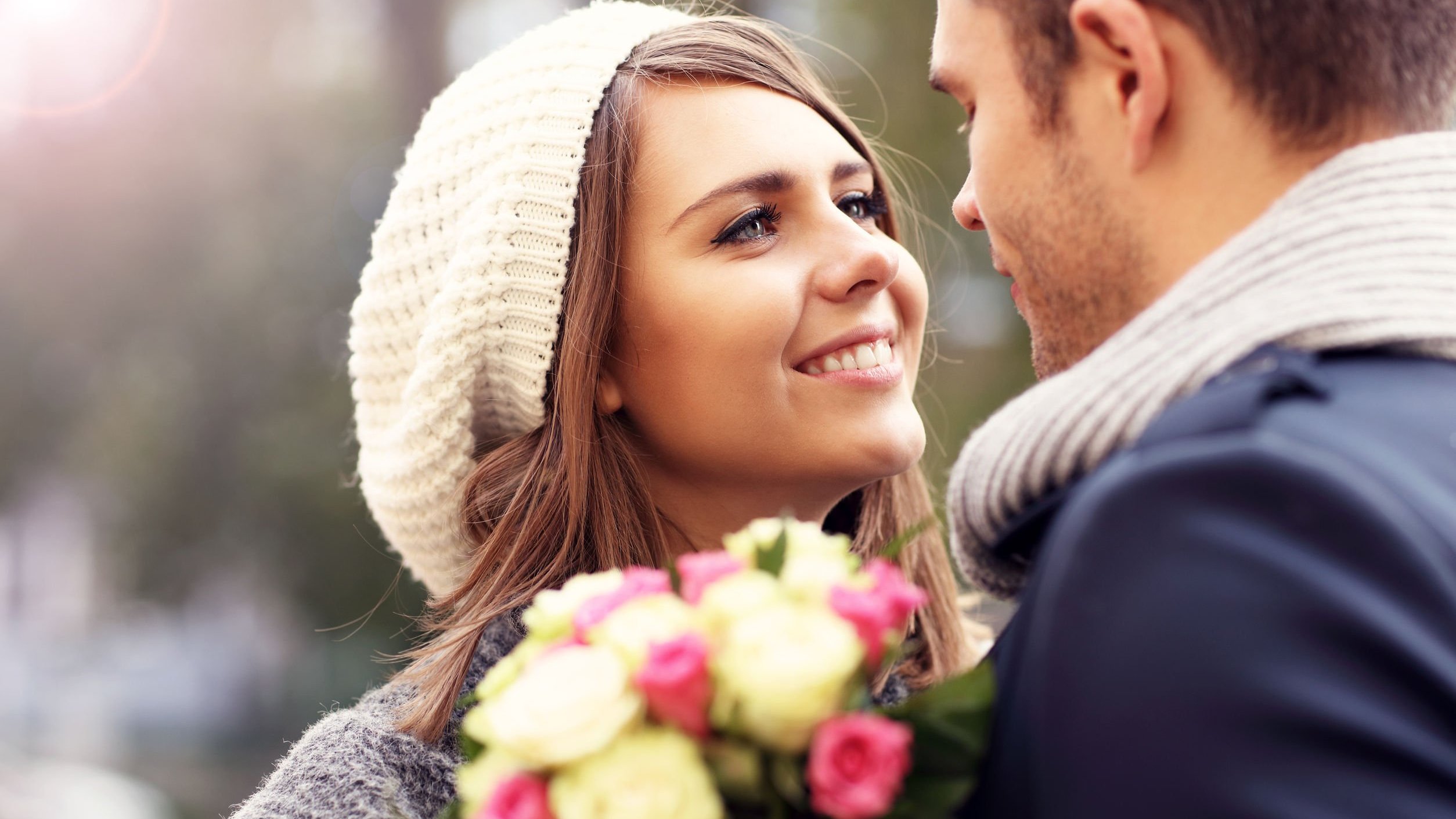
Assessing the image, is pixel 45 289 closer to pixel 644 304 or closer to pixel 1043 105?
pixel 644 304

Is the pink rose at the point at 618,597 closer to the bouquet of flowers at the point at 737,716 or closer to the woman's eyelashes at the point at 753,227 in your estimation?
the bouquet of flowers at the point at 737,716

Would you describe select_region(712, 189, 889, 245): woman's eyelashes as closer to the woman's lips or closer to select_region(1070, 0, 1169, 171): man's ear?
the woman's lips

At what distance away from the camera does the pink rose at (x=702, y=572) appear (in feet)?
4.40

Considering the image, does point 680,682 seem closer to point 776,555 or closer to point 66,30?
point 776,555

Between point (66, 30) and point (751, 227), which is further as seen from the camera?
point (66, 30)

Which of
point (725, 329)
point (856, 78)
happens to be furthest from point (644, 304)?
point (856, 78)

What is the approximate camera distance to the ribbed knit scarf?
4.14ft

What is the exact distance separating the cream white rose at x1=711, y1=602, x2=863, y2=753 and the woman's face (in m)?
1.35

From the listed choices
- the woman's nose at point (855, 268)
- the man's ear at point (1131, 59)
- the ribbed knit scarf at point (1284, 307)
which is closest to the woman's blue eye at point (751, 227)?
the woman's nose at point (855, 268)

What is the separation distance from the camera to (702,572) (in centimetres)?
135

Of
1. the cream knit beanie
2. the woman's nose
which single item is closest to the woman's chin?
the woman's nose

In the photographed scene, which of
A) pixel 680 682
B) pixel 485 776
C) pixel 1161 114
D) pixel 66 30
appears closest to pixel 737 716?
pixel 680 682

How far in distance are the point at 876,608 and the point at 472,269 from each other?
1.68 m

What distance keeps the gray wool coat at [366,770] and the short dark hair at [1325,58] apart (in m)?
1.72
